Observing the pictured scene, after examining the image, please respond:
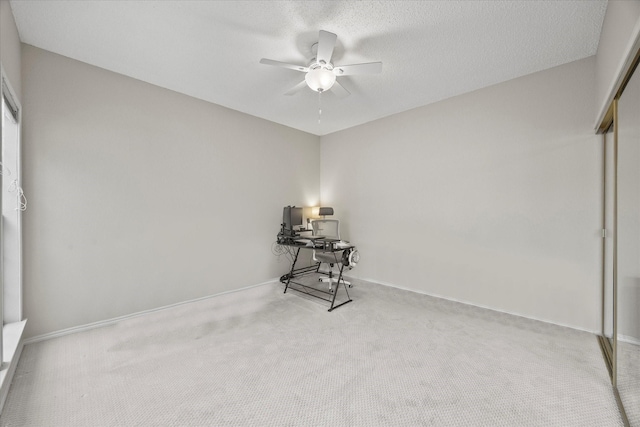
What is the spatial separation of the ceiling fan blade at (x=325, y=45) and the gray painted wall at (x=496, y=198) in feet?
6.83

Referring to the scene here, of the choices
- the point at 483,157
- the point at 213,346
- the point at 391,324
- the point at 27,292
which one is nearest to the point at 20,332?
the point at 27,292

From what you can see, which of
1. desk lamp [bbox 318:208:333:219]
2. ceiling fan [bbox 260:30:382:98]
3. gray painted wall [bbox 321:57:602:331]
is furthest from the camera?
desk lamp [bbox 318:208:333:219]

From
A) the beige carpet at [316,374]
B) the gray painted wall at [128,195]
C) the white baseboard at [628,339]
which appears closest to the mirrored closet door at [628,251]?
the white baseboard at [628,339]

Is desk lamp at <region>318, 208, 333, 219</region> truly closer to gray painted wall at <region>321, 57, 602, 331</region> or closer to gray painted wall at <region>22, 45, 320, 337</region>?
gray painted wall at <region>321, 57, 602, 331</region>

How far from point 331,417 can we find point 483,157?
10.4 ft

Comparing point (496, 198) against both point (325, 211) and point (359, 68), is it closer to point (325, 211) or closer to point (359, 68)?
point (359, 68)

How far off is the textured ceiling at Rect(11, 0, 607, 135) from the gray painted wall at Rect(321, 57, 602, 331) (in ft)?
1.51

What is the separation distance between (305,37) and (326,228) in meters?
2.69

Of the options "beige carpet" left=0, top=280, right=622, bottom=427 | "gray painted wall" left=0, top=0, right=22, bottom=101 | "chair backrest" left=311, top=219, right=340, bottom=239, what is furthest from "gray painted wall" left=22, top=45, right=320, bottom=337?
"chair backrest" left=311, top=219, right=340, bottom=239

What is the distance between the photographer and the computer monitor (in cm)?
411

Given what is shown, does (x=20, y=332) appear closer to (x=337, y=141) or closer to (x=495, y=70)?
(x=337, y=141)

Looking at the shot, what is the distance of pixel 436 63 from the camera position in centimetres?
263

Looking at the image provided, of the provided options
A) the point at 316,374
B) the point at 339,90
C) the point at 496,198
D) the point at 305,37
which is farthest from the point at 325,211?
the point at 316,374

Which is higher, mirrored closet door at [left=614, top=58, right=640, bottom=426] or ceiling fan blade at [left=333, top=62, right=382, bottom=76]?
ceiling fan blade at [left=333, top=62, right=382, bottom=76]
